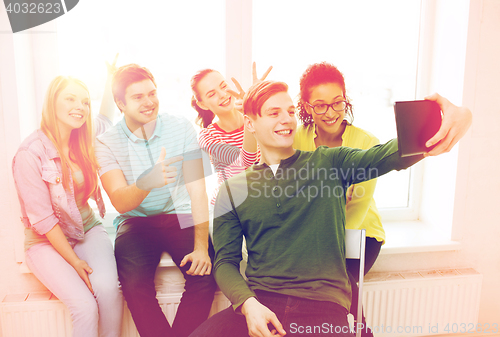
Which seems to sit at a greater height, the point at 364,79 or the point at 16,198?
the point at 364,79

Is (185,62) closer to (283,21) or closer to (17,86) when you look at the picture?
(283,21)

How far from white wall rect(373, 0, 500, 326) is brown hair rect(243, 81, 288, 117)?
102 centimetres

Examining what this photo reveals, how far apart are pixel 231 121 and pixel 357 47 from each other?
821mm

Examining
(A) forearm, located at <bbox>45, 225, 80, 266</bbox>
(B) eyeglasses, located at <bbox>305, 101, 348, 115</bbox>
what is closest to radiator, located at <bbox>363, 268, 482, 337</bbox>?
(B) eyeglasses, located at <bbox>305, 101, 348, 115</bbox>

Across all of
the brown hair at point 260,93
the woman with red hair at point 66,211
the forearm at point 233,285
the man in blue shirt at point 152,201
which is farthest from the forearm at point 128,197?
the brown hair at point 260,93

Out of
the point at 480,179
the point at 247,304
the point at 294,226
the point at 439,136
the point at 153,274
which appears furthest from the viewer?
the point at 480,179

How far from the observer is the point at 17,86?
56.7 inches

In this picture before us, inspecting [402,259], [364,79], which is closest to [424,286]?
[402,259]

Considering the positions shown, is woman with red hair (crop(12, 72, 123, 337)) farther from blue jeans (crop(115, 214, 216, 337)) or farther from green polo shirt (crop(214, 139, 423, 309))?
green polo shirt (crop(214, 139, 423, 309))

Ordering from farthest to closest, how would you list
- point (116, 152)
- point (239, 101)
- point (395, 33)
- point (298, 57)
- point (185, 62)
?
point (395, 33), point (298, 57), point (185, 62), point (116, 152), point (239, 101)

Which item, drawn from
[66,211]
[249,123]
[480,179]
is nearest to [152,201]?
[66,211]

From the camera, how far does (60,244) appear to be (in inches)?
54.5

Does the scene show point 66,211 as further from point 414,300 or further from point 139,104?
point 414,300

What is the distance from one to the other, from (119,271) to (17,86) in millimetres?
875
